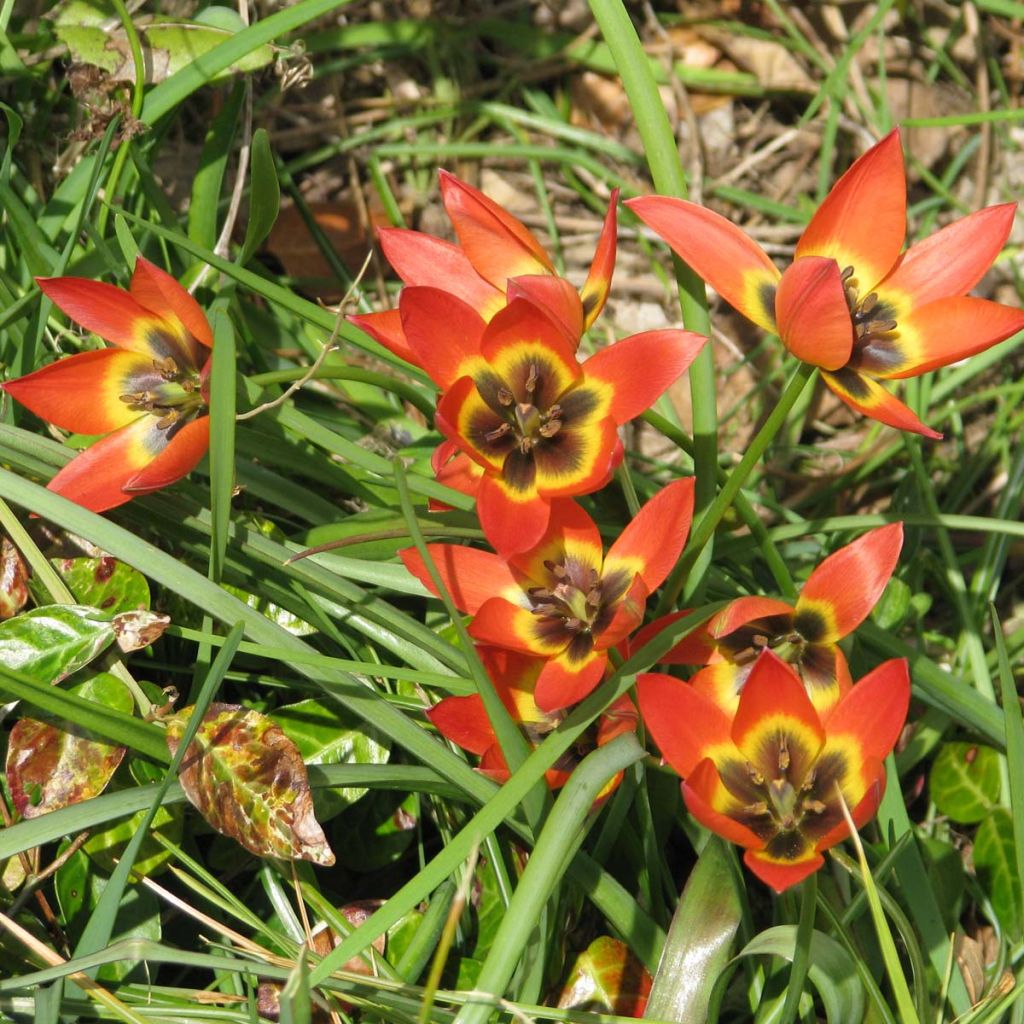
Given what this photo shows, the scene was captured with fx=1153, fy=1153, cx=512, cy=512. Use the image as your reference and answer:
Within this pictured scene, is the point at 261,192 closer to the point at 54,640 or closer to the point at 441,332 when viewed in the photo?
the point at 441,332

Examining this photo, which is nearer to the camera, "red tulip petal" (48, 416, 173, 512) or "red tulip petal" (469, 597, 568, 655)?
"red tulip petal" (469, 597, 568, 655)

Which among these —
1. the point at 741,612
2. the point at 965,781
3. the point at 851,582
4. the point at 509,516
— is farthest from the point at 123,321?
the point at 965,781

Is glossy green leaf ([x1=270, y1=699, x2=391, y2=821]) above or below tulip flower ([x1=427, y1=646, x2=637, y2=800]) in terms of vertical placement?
below

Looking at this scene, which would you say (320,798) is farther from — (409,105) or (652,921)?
(409,105)

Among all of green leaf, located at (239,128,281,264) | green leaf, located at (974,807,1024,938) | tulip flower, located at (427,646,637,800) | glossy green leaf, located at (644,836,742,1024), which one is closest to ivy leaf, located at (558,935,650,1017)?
glossy green leaf, located at (644,836,742,1024)

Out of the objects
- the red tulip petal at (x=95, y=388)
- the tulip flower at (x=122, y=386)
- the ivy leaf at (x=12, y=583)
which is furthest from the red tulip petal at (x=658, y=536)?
the ivy leaf at (x=12, y=583)

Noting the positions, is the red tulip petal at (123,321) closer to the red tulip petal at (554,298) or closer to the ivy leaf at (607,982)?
the red tulip petal at (554,298)

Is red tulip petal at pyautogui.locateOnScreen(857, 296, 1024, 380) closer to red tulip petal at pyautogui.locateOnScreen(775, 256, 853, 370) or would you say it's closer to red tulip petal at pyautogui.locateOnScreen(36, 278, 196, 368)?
red tulip petal at pyautogui.locateOnScreen(775, 256, 853, 370)
